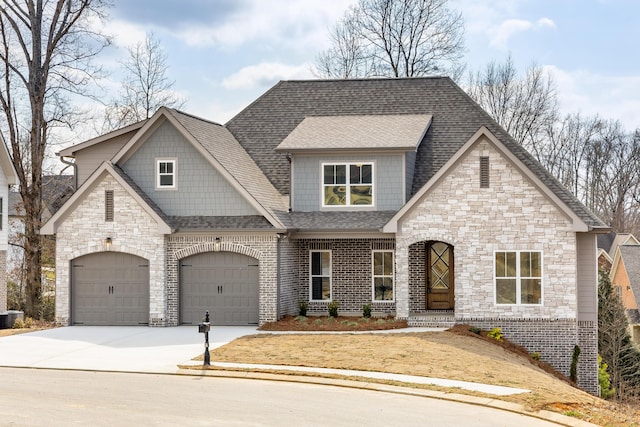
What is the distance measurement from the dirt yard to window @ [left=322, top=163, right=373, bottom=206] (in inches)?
250

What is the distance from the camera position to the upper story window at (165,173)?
95.9 ft

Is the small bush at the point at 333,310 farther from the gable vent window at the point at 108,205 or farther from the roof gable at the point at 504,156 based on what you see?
the gable vent window at the point at 108,205

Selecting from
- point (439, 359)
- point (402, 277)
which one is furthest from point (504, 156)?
point (439, 359)

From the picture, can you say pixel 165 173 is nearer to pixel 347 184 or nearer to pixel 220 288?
pixel 220 288

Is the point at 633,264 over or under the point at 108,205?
under

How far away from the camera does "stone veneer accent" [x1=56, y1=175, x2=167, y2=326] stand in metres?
28.2

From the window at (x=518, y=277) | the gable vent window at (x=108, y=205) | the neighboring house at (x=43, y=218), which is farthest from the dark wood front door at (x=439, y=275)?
the neighboring house at (x=43, y=218)

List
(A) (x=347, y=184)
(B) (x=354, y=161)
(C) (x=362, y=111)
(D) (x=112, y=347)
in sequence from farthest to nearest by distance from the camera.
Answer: (C) (x=362, y=111)
(A) (x=347, y=184)
(B) (x=354, y=161)
(D) (x=112, y=347)

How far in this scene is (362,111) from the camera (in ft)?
111

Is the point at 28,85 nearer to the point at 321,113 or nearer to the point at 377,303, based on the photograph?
the point at 321,113

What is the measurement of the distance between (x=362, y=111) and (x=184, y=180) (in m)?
8.29

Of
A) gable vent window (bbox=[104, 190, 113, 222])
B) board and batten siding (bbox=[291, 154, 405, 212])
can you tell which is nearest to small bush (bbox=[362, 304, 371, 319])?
board and batten siding (bbox=[291, 154, 405, 212])

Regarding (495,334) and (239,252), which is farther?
(239,252)

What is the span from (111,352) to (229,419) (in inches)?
379
